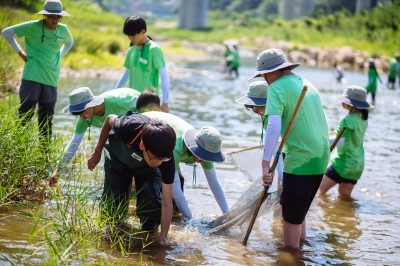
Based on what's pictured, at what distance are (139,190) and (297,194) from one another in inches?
46.5

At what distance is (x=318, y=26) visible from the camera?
50406 millimetres

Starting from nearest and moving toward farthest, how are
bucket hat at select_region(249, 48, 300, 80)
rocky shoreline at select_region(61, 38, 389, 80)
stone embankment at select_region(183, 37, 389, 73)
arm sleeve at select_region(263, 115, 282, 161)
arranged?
arm sleeve at select_region(263, 115, 282, 161) < bucket hat at select_region(249, 48, 300, 80) < rocky shoreline at select_region(61, 38, 389, 80) < stone embankment at select_region(183, 37, 389, 73)

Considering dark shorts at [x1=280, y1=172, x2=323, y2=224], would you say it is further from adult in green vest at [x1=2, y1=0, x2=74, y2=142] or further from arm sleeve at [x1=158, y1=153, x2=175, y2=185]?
adult in green vest at [x1=2, y1=0, x2=74, y2=142]

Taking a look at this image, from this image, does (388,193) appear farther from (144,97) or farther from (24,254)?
(24,254)

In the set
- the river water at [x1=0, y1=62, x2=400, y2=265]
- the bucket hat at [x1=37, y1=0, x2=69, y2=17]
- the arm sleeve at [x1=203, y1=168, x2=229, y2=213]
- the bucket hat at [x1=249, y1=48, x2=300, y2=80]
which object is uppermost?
the bucket hat at [x1=37, y1=0, x2=69, y2=17]

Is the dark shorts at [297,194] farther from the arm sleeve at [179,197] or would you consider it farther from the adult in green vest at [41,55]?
the adult in green vest at [41,55]

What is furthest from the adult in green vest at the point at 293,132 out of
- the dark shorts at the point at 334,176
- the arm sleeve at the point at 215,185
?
the dark shorts at the point at 334,176

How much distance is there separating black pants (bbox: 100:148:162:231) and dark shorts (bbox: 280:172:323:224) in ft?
3.18

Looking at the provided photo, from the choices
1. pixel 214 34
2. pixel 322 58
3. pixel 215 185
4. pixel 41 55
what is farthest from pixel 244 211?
pixel 214 34

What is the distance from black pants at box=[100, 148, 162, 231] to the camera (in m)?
5.25

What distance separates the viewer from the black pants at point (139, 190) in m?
5.25

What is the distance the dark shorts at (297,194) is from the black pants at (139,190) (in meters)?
0.97

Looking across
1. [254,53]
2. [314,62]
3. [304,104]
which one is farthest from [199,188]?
[254,53]

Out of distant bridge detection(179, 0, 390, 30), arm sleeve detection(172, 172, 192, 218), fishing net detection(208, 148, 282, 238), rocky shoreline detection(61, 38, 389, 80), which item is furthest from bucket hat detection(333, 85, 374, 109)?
distant bridge detection(179, 0, 390, 30)
